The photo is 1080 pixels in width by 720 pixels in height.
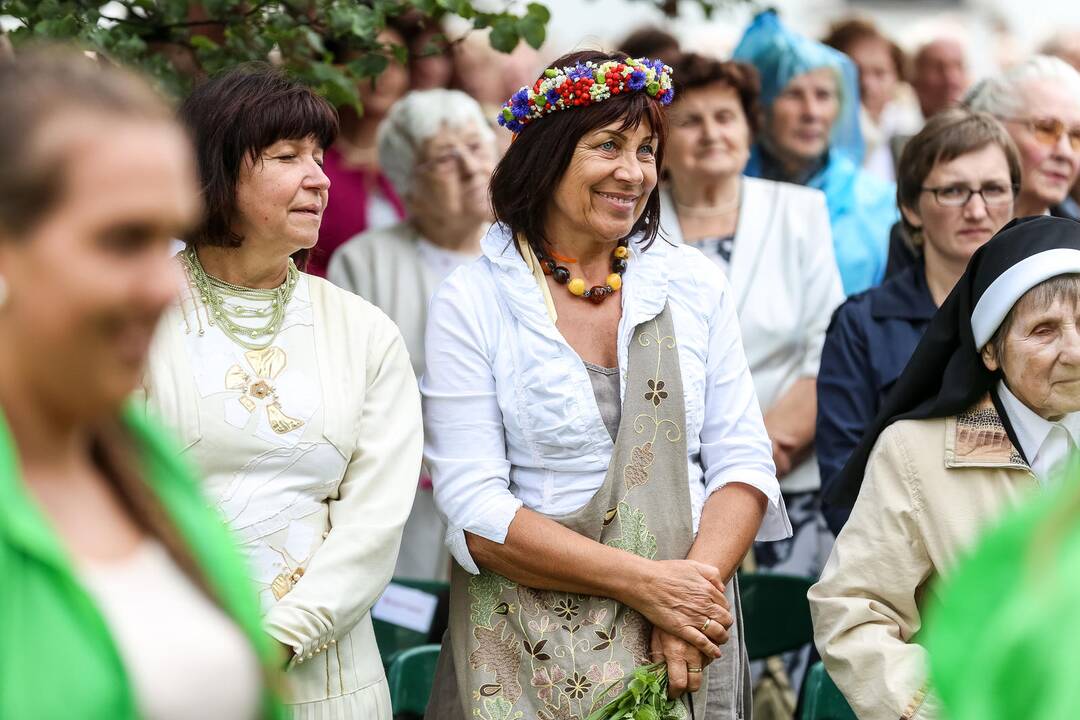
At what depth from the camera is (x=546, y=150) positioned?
142 inches

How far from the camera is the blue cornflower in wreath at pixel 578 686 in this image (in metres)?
3.23

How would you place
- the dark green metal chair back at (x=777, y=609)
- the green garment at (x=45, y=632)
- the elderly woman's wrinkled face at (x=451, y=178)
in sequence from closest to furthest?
the green garment at (x=45, y=632) → the dark green metal chair back at (x=777, y=609) → the elderly woman's wrinkled face at (x=451, y=178)

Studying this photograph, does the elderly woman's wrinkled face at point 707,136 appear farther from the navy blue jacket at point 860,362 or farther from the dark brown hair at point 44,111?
the dark brown hair at point 44,111

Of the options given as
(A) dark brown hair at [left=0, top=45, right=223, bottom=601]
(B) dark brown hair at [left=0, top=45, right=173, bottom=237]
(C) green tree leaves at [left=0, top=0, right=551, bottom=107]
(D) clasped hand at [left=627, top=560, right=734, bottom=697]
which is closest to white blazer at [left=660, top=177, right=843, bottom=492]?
(C) green tree leaves at [left=0, top=0, right=551, bottom=107]

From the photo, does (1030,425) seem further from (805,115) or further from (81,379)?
(805,115)

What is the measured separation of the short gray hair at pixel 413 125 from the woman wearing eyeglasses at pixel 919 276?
1673 millimetres

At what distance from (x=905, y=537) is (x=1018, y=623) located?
1753mm

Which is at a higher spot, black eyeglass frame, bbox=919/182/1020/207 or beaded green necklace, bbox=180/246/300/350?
black eyeglass frame, bbox=919/182/1020/207

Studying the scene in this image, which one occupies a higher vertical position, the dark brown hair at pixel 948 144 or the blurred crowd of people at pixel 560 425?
the dark brown hair at pixel 948 144

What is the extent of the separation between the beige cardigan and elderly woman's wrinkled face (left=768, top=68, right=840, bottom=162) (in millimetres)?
2807

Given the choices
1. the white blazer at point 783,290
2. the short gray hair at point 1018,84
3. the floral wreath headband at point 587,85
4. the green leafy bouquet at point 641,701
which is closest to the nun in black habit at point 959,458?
the green leafy bouquet at point 641,701

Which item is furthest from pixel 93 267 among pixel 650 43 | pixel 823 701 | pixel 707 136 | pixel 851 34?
pixel 851 34

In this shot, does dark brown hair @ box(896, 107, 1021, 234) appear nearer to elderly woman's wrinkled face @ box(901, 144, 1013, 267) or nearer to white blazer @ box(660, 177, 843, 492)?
elderly woman's wrinkled face @ box(901, 144, 1013, 267)

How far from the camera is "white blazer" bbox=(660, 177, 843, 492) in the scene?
15.7 ft
